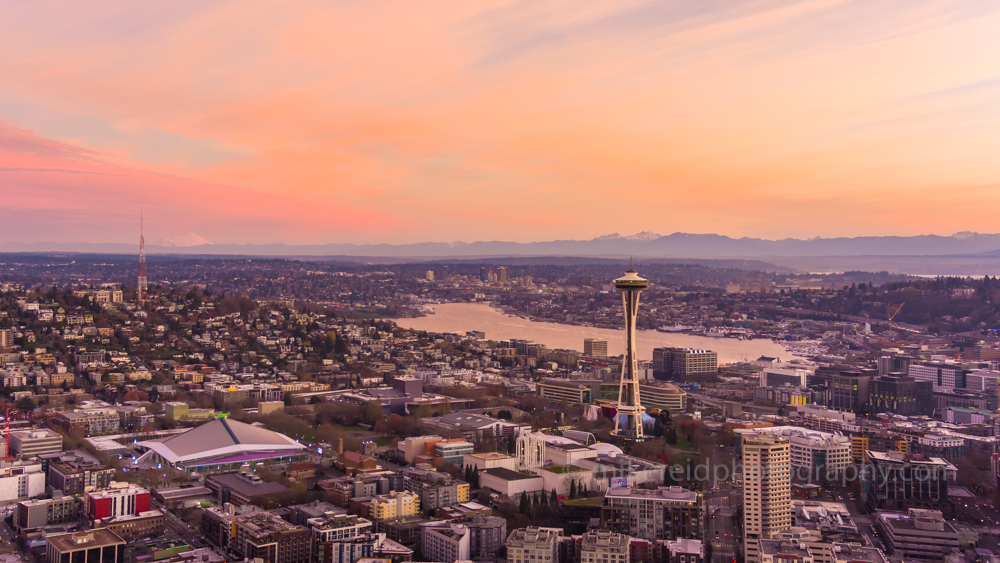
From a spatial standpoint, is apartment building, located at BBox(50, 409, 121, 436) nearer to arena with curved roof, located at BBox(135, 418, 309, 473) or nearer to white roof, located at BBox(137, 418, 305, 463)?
arena with curved roof, located at BBox(135, 418, 309, 473)

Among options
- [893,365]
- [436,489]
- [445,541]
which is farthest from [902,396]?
[445,541]

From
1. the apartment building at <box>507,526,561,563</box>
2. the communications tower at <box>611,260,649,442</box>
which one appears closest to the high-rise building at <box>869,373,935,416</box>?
the communications tower at <box>611,260,649,442</box>

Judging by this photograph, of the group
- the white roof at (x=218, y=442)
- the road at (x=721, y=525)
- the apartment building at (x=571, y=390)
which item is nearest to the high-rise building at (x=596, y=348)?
the apartment building at (x=571, y=390)

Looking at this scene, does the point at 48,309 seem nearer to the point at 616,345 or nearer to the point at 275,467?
the point at 275,467

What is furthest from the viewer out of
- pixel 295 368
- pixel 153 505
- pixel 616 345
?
pixel 616 345

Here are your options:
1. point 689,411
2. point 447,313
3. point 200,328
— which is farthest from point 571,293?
point 689,411

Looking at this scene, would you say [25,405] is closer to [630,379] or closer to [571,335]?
[630,379]

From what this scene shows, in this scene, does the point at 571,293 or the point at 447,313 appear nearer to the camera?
the point at 447,313

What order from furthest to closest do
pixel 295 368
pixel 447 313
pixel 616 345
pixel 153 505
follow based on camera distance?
pixel 447 313 < pixel 616 345 < pixel 295 368 < pixel 153 505
